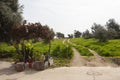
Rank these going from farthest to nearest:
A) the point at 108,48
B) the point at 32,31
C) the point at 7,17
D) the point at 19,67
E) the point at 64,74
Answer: the point at 108,48 → the point at 7,17 → the point at 32,31 → the point at 19,67 → the point at 64,74

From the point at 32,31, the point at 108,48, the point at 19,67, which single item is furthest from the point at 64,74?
the point at 108,48

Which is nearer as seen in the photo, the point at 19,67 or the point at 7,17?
the point at 19,67

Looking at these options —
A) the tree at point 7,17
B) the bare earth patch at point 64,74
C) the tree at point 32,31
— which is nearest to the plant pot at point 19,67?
the bare earth patch at point 64,74

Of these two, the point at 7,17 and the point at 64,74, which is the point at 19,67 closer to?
the point at 64,74

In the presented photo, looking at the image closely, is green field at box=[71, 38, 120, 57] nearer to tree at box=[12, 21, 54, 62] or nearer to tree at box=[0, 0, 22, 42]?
tree at box=[0, 0, 22, 42]

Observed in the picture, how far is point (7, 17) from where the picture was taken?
81.5 feet

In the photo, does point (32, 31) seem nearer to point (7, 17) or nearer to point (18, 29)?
point (18, 29)

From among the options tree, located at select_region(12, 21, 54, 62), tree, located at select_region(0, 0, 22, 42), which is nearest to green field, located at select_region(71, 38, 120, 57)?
tree, located at select_region(0, 0, 22, 42)

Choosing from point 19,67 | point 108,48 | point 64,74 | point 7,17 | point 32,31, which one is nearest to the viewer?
point 64,74

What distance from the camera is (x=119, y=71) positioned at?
1598cm

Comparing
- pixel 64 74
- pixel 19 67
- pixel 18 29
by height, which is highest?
pixel 18 29

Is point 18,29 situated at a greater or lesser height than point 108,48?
greater

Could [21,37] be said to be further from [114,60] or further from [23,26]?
[114,60]

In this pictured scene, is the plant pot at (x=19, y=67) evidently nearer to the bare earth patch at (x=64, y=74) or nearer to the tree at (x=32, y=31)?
the bare earth patch at (x=64, y=74)
